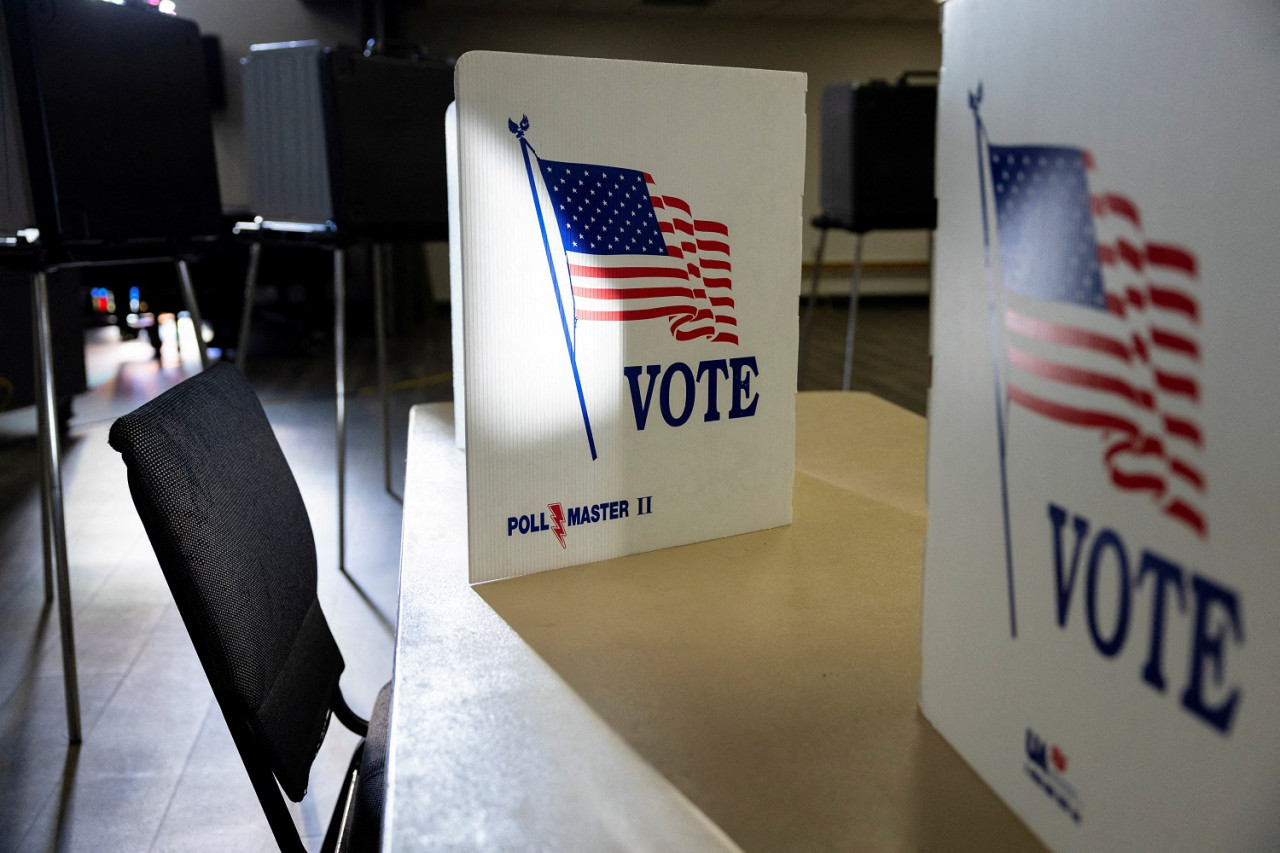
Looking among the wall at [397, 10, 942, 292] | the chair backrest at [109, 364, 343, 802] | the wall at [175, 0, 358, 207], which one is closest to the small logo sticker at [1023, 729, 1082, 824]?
the chair backrest at [109, 364, 343, 802]

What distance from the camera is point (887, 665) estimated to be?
1.86ft

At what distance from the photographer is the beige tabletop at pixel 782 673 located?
0.43 m

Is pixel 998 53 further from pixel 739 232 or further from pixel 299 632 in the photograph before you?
pixel 299 632

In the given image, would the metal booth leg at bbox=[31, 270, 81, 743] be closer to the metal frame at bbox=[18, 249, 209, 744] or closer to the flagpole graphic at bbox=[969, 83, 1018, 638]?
the metal frame at bbox=[18, 249, 209, 744]

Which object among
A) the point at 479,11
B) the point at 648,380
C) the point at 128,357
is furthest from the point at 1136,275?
the point at 479,11

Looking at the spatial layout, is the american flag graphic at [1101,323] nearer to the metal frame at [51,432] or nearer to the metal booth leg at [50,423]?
the metal frame at [51,432]

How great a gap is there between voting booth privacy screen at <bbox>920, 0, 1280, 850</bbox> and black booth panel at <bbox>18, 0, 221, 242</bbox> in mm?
1479

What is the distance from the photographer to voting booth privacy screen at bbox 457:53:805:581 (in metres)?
0.63

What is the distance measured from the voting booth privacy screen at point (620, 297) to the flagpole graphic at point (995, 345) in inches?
11.9

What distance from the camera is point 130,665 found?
1870mm

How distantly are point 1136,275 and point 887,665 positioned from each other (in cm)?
32

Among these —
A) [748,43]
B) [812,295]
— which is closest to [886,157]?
[812,295]

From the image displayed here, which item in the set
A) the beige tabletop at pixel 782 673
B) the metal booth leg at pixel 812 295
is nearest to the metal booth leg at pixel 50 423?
the beige tabletop at pixel 782 673

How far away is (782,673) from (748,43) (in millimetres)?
8062
